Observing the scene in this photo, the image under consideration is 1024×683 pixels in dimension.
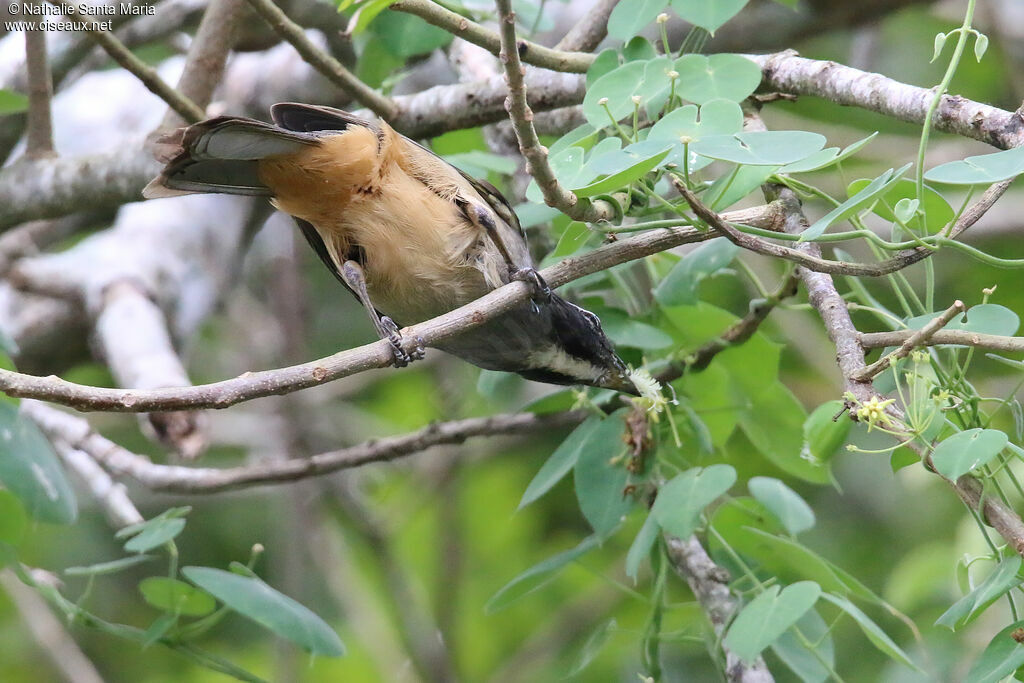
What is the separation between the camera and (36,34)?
3.23m

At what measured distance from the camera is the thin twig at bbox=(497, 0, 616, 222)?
1689mm

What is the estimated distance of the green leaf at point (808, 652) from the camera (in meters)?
2.43

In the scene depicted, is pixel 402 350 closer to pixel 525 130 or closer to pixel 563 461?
pixel 525 130

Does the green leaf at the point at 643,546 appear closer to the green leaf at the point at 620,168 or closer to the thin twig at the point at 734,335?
the thin twig at the point at 734,335

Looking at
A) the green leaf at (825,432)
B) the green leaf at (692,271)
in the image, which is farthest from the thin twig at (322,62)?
the green leaf at (825,432)

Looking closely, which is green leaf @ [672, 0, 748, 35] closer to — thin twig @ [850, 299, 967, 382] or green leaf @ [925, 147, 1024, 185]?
green leaf @ [925, 147, 1024, 185]

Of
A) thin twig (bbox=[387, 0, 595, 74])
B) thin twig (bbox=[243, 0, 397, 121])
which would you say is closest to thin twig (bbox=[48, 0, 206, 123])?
thin twig (bbox=[243, 0, 397, 121])

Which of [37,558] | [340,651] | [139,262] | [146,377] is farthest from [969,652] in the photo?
[37,558]

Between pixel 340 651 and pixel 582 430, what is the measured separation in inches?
34.2

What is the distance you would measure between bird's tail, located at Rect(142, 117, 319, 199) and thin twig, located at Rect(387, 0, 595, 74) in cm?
42

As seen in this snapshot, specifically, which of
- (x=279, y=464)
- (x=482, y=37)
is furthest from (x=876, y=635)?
(x=279, y=464)

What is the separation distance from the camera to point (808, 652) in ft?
8.36

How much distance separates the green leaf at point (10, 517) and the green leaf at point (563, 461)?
3.93 feet

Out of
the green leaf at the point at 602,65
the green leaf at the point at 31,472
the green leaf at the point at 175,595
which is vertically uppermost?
the green leaf at the point at 602,65
